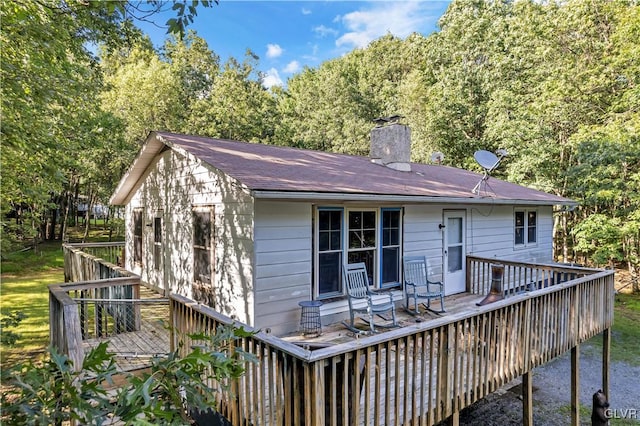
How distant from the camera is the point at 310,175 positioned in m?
6.30

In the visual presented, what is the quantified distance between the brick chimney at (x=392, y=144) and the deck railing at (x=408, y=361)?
4767mm

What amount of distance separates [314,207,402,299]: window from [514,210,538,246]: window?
4623 mm

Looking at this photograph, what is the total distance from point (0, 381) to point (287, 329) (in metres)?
4.25

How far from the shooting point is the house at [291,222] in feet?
17.6

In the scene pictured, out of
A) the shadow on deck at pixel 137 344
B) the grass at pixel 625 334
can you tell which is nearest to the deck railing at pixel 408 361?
the shadow on deck at pixel 137 344

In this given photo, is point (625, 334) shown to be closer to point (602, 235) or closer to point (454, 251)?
point (602, 235)

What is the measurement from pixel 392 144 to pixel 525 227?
4.44 m

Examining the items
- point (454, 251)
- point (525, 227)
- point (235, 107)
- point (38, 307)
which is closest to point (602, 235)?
point (525, 227)

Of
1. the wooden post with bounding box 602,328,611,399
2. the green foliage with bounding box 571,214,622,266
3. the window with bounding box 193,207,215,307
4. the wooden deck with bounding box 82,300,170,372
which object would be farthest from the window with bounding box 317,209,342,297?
the green foliage with bounding box 571,214,622,266

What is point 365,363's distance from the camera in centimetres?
268

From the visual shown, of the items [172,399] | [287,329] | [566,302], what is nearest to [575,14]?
[566,302]

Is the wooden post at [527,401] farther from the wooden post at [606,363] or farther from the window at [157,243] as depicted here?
the window at [157,243]

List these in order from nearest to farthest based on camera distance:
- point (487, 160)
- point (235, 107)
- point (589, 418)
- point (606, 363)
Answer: point (589, 418), point (606, 363), point (487, 160), point (235, 107)

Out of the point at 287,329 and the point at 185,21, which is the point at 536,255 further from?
the point at 185,21
